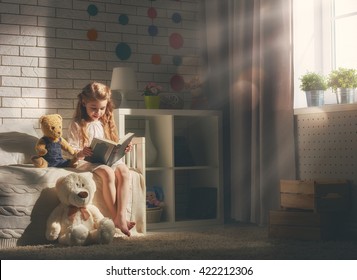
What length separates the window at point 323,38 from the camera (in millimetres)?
3973

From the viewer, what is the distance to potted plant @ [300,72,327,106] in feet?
12.8

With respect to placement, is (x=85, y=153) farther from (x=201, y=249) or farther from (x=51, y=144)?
(x=201, y=249)

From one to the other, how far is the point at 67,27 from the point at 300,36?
5.19ft

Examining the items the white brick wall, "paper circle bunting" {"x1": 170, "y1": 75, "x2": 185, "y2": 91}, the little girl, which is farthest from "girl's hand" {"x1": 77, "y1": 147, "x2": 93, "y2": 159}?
"paper circle bunting" {"x1": 170, "y1": 75, "x2": 185, "y2": 91}

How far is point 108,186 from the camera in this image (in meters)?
3.66

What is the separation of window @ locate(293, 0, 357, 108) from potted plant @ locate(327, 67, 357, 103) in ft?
0.70

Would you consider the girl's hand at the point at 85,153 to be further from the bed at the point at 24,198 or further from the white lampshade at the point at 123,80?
the white lampshade at the point at 123,80

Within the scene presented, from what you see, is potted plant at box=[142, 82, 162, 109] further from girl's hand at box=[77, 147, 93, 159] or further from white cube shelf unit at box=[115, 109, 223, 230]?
girl's hand at box=[77, 147, 93, 159]

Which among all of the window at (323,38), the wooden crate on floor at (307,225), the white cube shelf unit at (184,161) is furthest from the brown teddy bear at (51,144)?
the window at (323,38)

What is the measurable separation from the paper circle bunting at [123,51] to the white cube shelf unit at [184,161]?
441mm

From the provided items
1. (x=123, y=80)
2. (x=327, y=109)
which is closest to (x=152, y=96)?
(x=123, y=80)

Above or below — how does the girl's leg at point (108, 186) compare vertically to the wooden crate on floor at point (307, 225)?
above

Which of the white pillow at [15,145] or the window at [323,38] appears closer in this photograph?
the white pillow at [15,145]
